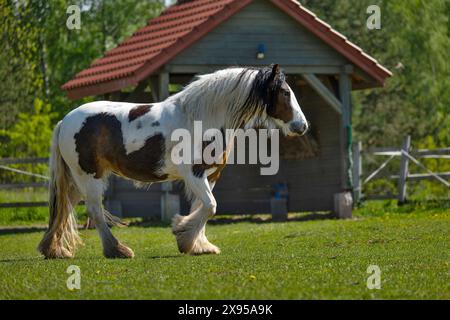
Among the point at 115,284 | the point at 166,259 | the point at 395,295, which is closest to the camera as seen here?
the point at 395,295

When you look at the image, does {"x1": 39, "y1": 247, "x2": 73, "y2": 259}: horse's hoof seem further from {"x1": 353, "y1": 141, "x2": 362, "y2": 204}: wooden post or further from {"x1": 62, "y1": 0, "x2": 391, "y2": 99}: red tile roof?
{"x1": 353, "y1": 141, "x2": 362, "y2": 204}: wooden post

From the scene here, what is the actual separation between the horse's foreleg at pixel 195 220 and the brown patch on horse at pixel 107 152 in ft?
2.05

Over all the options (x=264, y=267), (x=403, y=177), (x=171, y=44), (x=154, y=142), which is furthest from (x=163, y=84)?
(x=264, y=267)

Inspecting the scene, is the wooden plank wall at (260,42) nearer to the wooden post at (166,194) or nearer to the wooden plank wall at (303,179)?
the wooden post at (166,194)

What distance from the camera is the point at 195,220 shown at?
41.6 feet

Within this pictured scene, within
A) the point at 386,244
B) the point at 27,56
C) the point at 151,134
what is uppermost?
the point at 27,56

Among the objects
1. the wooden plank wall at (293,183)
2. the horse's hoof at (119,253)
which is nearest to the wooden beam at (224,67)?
the wooden plank wall at (293,183)

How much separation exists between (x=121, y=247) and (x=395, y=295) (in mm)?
4858

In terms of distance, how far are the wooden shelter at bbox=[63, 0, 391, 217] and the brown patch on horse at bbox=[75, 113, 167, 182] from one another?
278 inches

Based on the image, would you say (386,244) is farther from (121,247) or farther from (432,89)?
(432,89)

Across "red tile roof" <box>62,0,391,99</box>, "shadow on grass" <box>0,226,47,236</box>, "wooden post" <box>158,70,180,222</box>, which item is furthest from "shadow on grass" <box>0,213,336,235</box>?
"red tile roof" <box>62,0,391,99</box>

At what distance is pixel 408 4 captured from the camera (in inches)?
1495

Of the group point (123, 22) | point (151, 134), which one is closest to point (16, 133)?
point (123, 22)

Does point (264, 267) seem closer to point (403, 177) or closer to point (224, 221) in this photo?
point (224, 221)
